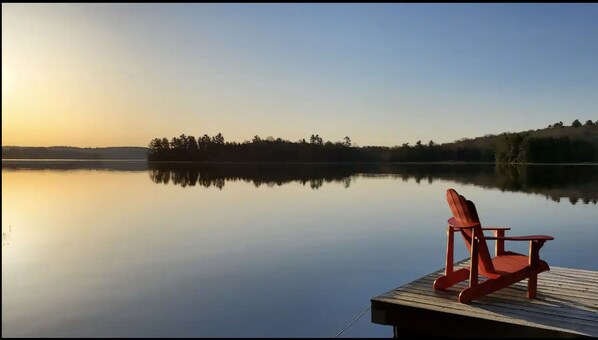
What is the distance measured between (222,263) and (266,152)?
227ft

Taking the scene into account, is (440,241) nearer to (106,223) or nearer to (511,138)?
(106,223)

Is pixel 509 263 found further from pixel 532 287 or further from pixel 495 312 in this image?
pixel 495 312

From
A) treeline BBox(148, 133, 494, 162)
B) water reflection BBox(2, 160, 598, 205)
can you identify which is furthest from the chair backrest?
treeline BBox(148, 133, 494, 162)

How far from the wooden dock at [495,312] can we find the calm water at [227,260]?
81 cm

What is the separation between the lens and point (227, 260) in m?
11.2

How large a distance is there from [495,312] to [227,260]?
7177 mm

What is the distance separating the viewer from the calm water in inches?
277

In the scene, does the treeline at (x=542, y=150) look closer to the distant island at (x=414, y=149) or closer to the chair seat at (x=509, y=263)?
the distant island at (x=414, y=149)

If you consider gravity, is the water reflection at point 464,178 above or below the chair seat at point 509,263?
below

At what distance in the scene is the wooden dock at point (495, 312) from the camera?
4.60m

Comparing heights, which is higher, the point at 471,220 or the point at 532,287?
the point at 471,220

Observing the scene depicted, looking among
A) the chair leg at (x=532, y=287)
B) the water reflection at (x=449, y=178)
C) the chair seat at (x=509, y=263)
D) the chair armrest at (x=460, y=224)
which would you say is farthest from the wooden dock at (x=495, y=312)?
the water reflection at (x=449, y=178)

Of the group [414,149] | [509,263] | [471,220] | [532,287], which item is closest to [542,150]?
[414,149]

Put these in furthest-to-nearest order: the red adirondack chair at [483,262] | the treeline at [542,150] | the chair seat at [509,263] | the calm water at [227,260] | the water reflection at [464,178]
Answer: the treeline at [542,150], the water reflection at [464,178], the calm water at [227,260], the chair seat at [509,263], the red adirondack chair at [483,262]
